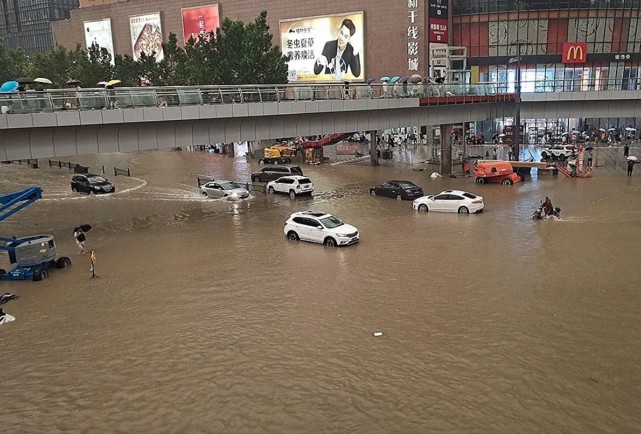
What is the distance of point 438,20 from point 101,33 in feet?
220

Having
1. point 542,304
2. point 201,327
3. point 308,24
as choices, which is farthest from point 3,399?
point 308,24

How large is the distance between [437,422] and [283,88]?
24075 mm

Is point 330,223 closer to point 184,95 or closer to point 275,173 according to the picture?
point 184,95

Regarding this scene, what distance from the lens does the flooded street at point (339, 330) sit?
1151 cm

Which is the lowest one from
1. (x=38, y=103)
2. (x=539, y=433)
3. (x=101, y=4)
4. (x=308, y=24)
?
(x=539, y=433)

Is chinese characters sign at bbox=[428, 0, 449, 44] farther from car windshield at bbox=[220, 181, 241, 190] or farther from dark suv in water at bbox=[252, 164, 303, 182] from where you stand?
car windshield at bbox=[220, 181, 241, 190]

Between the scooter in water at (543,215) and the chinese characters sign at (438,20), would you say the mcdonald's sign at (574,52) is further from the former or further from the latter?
the scooter in water at (543,215)

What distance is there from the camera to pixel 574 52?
213ft

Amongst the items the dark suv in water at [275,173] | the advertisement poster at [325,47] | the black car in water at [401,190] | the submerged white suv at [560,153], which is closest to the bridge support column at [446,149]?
Answer: the black car in water at [401,190]

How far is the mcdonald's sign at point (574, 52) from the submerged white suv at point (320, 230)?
52489 millimetres

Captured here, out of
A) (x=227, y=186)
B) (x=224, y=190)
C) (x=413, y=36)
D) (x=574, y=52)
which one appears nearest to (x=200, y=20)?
(x=413, y=36)

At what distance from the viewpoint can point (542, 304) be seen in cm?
1666

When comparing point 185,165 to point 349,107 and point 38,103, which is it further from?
point 38,103

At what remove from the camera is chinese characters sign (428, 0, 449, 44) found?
6694 cm
